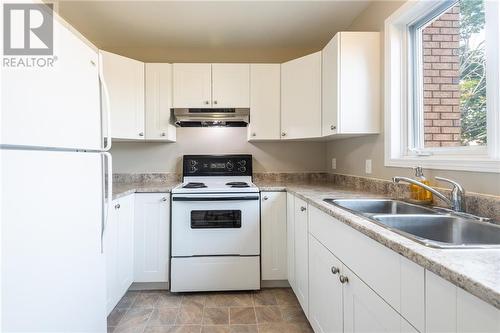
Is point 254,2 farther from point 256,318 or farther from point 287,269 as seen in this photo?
point 256,318

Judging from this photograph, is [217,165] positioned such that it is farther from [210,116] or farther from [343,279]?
[343,279]

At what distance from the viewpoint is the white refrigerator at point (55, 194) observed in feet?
2.80

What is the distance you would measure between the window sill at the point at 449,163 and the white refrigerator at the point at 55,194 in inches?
70.1

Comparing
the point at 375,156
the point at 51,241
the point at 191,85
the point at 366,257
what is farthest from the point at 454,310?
the point at 191,85

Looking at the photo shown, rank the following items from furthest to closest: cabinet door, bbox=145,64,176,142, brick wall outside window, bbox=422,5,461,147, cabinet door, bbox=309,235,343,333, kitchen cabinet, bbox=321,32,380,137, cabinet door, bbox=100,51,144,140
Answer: cabinet door, bbox=145,64,176,142 < cabinet door, bbox=100,51,144,140 < kitchen cabinet, bbox=321,32,380,137 < brick wall outside window, bbox=422,5,461,147 < cabinet door, bbox=309,235,343,333

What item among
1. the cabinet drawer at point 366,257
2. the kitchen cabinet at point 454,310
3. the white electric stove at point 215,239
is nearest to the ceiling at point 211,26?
the white electric stove at point 215,239

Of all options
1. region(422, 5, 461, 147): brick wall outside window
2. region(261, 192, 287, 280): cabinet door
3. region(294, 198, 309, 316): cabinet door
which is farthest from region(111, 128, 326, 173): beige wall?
region(422, 5, 461, 147): brick wall outside window

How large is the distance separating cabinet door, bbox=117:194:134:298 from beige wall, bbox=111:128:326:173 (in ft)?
2.44

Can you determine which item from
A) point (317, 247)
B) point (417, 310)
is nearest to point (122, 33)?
point (317, 247)

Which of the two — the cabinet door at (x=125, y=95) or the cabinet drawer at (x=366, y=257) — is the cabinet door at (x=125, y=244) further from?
the cabinet drawer at (x=366, y=257)

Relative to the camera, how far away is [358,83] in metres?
1.97

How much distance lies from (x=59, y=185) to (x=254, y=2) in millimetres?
Answer: 1914

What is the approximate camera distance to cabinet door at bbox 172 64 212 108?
8.45 feet

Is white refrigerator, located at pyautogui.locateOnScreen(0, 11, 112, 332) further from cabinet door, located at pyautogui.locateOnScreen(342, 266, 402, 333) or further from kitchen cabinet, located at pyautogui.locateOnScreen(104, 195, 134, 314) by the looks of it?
cabinet door, located at pyautogui.locateOnScreen(342, 266, 402, 333)
